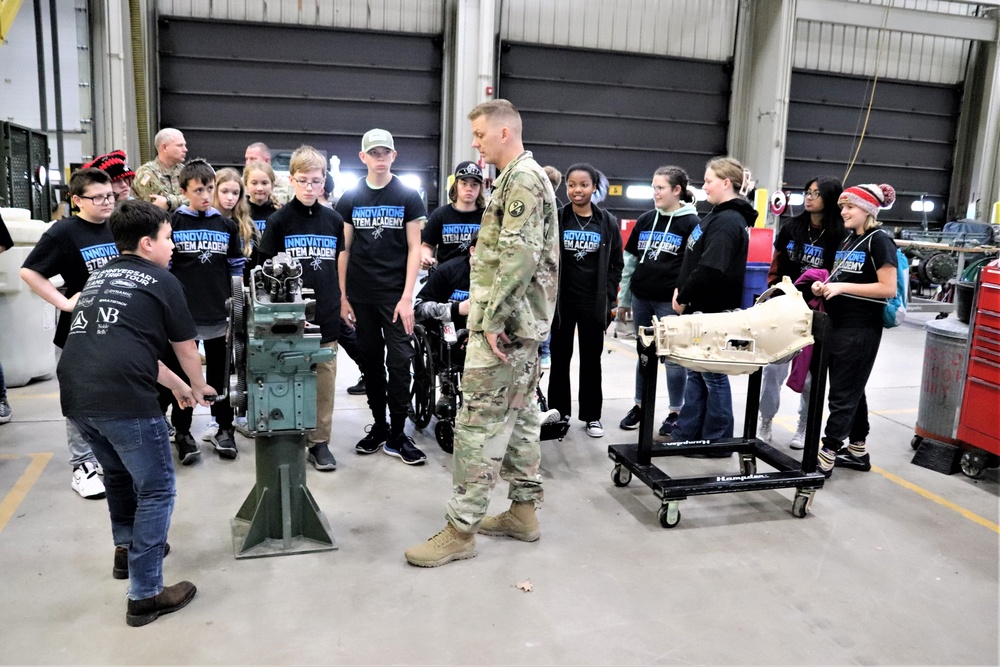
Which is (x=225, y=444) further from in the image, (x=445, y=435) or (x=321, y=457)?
(x=445, y=435)

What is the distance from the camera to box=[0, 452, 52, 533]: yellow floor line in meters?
2.96

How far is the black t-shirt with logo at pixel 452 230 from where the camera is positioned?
3972 millimetres

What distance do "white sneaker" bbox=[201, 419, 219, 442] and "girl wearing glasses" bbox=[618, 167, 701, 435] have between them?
232 cm

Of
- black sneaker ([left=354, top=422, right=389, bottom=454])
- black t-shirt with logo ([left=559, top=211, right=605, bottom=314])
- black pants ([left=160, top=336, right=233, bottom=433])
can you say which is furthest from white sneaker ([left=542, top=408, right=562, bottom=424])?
black pants ([left=160, top=336, right=233, bottom=433])

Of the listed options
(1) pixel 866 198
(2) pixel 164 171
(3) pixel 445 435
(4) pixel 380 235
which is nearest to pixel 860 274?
(1) pixel 866 198

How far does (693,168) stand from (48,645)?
1086cm

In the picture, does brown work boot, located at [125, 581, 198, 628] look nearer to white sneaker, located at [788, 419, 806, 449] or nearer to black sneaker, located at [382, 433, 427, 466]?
black sneaker, located at [382, 433, 427, 466]

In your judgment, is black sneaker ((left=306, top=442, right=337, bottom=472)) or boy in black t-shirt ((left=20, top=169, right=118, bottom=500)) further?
black sneaker ((left=306, top=442, right=337, bottom=472))

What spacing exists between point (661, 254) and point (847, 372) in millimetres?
1171

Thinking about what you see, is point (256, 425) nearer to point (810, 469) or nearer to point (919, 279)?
point (810, 469)

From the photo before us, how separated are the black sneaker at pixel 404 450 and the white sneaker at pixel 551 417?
2.14 ft

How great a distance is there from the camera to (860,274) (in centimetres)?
341

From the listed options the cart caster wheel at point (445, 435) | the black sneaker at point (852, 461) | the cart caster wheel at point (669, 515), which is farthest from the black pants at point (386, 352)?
the black sneaker at point (852, 461)

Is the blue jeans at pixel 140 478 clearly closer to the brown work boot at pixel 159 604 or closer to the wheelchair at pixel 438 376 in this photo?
the brown work boot at pixel 159 604
